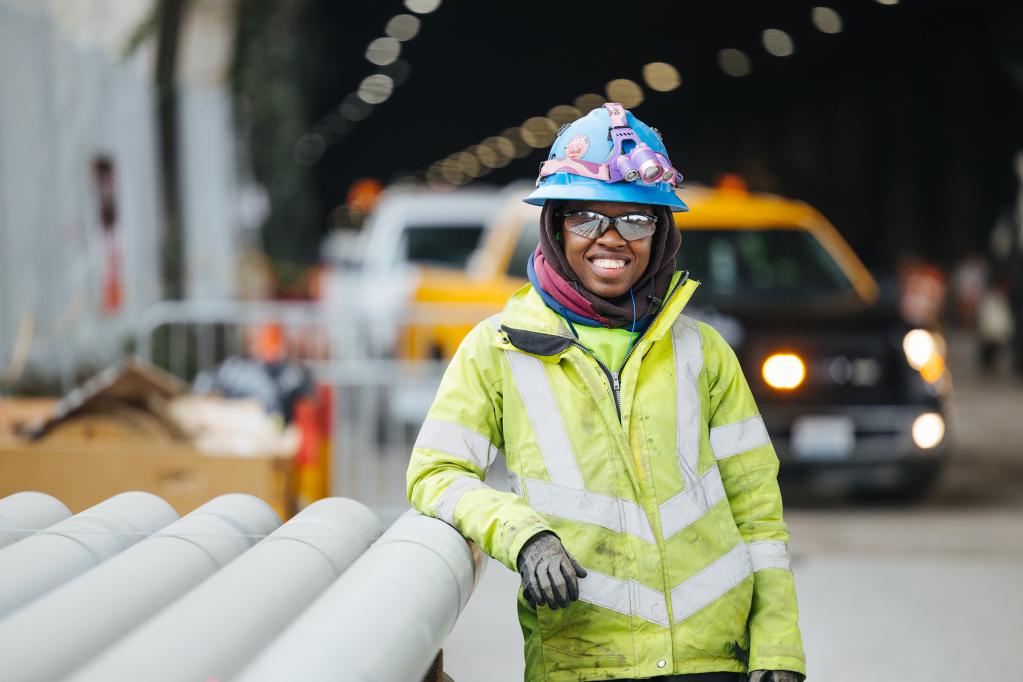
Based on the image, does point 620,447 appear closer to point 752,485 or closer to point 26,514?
point 752,485

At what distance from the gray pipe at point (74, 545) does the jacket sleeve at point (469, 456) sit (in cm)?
49

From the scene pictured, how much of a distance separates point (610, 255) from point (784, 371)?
6.70 m

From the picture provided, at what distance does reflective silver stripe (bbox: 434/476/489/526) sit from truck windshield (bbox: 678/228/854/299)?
7495mm

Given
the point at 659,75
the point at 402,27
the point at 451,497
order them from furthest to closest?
the point at 402,27 → the point at 659,75 → the point at 451,497

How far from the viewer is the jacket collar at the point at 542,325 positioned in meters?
2.56

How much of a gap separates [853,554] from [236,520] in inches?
236

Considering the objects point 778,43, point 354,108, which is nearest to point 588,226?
point 778,43

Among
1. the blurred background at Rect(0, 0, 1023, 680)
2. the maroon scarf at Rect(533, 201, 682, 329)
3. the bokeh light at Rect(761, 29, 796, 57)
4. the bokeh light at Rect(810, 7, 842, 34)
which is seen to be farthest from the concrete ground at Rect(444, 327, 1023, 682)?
the bokeh light at Rect(761, 29, 796, 57)

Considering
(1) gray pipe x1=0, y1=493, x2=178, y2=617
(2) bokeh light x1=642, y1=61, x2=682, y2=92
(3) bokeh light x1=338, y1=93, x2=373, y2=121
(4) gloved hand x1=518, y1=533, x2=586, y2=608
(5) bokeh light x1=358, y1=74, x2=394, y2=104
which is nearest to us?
(1) gray pipe x1=0, y1=493, x2=178, y2=617

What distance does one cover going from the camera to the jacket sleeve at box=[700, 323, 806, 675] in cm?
268

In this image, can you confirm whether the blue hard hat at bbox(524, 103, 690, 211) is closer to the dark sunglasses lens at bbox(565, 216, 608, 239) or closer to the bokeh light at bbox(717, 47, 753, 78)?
the dark sunglasses lens at bbox(565, 216, 608, 239)

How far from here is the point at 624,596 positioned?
2525 millimetres

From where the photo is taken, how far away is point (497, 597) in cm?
406

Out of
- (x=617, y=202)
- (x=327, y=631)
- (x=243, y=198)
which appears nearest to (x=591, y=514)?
(x=617, y=202)
